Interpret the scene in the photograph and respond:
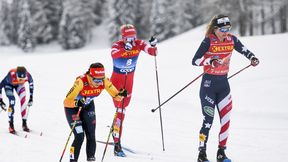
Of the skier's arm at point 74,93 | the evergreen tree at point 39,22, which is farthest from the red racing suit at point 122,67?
the evergreen tree at point 39,22

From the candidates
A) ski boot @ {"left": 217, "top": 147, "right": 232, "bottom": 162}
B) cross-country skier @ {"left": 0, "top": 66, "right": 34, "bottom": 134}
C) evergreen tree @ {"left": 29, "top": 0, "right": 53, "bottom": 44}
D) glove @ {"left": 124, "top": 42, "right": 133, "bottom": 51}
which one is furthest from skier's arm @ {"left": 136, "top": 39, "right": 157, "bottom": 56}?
evergreen tree @ {"left": 29, "top": 0, "right": 53, "bottom": 44}

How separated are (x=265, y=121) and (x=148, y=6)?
148ft

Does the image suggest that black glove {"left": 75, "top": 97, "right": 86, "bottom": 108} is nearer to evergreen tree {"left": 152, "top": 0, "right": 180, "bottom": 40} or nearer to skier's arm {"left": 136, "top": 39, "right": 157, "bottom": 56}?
skier's arm {"left": 136, "top": 39, "right": 157, "bottom": 56}

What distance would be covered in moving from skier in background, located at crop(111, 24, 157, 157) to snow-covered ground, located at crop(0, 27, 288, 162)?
53 centimetres

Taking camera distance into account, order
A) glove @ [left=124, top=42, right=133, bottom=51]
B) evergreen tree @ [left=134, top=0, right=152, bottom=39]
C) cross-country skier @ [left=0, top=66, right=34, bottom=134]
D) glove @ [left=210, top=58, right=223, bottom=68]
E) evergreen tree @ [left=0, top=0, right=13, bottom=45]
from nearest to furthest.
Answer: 1. glove @ [left=210, top=58, right=223, bottom=68]
2. glove @ [left=124, top=42, right=133, bottom=51]
3. cross-country skier @ [left=0, top=66, right=34, bottom=134]
4. evergreen tree @ [left=134, top=0, right=152, bottom=39]
5. evergreen tree @ [left=0, top=0, right=13, bottom=45]

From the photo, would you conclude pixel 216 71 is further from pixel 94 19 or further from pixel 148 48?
pixel 94 19

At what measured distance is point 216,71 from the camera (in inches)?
269

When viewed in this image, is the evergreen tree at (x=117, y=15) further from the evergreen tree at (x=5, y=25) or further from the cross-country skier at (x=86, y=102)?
the cross-country skier at (x=86, y=102)

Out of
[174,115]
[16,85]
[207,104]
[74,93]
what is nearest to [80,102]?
[74,93]

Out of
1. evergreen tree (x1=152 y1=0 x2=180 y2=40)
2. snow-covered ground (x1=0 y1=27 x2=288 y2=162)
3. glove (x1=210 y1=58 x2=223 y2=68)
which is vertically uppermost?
evergreen tree (x1=152 y1=0 x2=180 y2=40)

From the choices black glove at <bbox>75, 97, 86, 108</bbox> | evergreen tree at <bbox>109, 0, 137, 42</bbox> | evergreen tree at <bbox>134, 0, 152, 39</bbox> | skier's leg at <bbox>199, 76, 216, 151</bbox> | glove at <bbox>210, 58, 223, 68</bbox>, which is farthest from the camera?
evergreen tree at <bbox>134, 0, 152, 39</bbox>

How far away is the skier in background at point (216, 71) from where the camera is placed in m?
6.68

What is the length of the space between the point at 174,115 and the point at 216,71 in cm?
606

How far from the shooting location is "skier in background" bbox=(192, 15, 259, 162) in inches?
263
